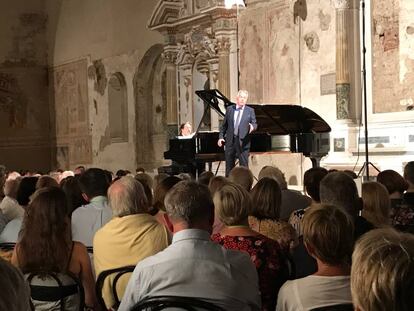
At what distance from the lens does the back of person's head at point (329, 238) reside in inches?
94.8

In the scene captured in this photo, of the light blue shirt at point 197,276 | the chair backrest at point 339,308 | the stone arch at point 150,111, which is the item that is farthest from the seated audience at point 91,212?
the stone arch at point 150,111

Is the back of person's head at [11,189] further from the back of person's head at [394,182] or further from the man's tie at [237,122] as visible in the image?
the man's tie at [237,122]

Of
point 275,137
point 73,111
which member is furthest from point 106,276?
point 73,111

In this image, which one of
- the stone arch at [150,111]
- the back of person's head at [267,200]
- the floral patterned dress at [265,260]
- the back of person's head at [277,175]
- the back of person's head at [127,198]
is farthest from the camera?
the stone arch at [150,111]

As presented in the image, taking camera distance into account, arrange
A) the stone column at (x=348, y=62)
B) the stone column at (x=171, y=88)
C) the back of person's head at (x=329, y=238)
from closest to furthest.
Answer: the back of person's head at (x=329, y=238)
the stone column at (x=348, y=62)
the stone column at (x=171, y=88)

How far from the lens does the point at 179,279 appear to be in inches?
96.0

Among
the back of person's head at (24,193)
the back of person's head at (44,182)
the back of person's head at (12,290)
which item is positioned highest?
the back of person's head at (12,290)

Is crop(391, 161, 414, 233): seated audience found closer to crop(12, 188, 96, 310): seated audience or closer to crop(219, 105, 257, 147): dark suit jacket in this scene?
crop(12, 188, 96, 310): seated audience

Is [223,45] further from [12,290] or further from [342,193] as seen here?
[12,290]

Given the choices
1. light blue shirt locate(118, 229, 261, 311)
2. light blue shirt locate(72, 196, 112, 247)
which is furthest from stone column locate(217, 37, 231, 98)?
light blue shirt locate(118, 229, 261, 311)

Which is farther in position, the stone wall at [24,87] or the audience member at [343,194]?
the stone wall at [24,87]

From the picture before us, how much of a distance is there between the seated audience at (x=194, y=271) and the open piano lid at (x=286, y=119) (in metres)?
7.33

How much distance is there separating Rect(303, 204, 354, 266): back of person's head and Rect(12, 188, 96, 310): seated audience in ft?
4.05

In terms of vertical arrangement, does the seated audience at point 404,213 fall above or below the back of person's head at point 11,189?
below
